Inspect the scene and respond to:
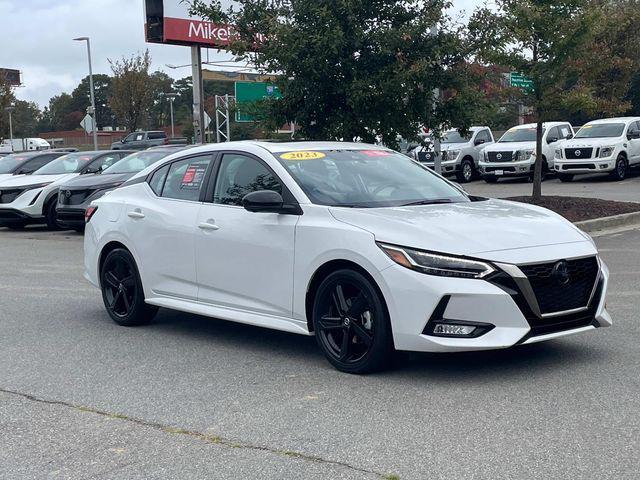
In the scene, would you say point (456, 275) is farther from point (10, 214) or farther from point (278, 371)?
point (10, 214)

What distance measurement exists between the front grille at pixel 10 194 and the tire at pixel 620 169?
15821 mm

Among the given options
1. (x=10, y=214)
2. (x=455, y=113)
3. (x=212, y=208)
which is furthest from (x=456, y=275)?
(x=10, y=214)

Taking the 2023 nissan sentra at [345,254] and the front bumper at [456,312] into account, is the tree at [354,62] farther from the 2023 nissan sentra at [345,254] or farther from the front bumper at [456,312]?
the front bumper at [456,312]

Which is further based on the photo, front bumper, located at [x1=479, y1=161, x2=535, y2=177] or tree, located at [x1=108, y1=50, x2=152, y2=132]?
tree, located at [x1=108, y1=50, x2=152, y2=132]

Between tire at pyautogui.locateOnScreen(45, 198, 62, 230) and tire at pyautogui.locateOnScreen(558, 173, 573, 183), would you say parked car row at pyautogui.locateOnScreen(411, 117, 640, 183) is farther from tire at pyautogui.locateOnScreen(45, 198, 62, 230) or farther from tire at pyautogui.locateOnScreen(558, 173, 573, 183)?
tire at pyautogui.locateOnScreen(45, 198, 62, 230)

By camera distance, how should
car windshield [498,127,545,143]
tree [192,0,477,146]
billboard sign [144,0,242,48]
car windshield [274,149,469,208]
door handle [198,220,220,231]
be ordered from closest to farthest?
car windshield [274,149,469,208] → door handle [198,220,220,231] → tree [192,0,477,146] → car windshield [498,127,545,143] → billboard sign [144,0,242,48]

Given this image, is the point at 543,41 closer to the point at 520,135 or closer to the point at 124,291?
the point at 124,291

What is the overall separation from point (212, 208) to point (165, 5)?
2524 cm

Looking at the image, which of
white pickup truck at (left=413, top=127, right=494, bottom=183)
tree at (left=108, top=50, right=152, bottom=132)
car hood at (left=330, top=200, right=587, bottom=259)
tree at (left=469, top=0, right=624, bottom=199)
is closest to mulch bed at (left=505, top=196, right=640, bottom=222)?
tree at (left=469, top=0, right=624, bottom=199)

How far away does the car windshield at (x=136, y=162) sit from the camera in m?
17.4

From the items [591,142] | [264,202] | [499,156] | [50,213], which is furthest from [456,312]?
[499,156]

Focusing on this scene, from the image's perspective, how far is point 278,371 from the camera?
6.73 meters

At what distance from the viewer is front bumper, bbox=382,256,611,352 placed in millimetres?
5918

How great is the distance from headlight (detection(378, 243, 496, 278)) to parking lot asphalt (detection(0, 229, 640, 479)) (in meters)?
0.74
